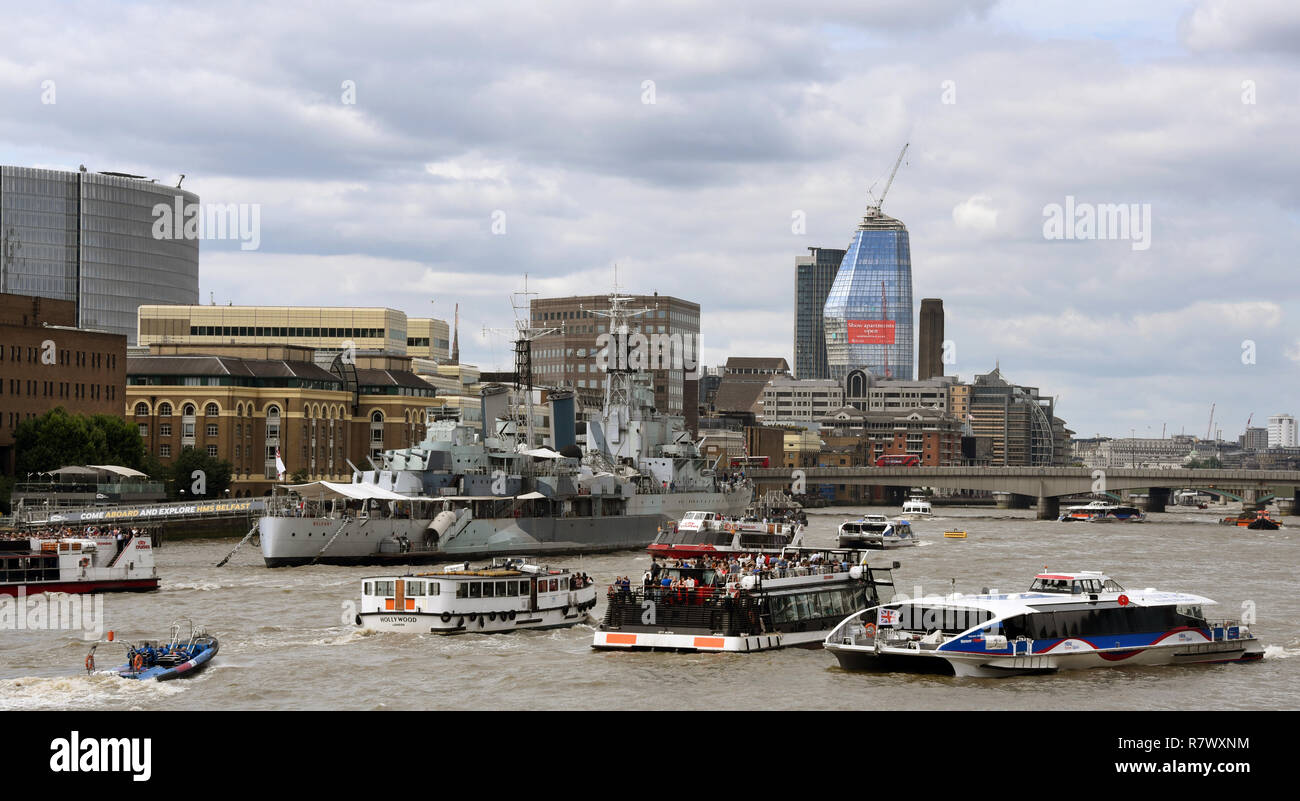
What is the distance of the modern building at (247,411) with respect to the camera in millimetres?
140125

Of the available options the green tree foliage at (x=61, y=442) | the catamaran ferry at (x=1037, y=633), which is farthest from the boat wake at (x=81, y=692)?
the green tree foliage at (x=61, y=442)

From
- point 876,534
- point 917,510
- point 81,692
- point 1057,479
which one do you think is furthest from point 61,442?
point 1057,479

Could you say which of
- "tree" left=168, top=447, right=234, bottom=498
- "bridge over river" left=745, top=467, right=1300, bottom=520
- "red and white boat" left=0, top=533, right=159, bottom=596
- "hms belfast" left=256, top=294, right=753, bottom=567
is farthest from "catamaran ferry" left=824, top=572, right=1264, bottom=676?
"bridge over river" left=745, top=467, right=1300, bottom=520

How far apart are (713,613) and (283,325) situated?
506 feet

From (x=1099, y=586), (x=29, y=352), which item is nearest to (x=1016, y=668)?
(x=1099, y=586)

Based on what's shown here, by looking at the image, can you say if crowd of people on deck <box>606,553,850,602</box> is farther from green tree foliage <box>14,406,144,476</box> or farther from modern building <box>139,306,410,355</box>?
modern building <box>139,306,410,355</box>

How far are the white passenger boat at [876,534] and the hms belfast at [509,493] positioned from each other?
11.1 metres

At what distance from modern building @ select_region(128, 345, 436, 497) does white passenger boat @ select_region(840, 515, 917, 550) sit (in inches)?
2029

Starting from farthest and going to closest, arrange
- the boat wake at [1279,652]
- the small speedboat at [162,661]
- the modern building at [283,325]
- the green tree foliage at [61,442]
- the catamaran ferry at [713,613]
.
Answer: the modern building at [283,325]
the green tree foliage at [61,442]
the boat wake at [1279,652]
the catamaran ferry at [713,613]
the small speedboat at [162,661]

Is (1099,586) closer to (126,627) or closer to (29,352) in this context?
(126,627)

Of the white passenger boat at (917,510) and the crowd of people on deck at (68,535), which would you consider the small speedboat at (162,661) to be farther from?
the white passenger boat at (917,510)

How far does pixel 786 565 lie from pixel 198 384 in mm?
101778

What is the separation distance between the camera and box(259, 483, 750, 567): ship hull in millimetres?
82062

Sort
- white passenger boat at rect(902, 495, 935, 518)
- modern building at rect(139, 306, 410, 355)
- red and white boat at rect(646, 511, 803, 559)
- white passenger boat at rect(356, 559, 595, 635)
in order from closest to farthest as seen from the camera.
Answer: white passenger boat at rect(356, 559, 595, 635) < red and white boat at rect(646, 511, 803, 559) < white passenger boat at rect(902, 495, 935, 518) < modern building at rect(139, 306, 410, 355)
